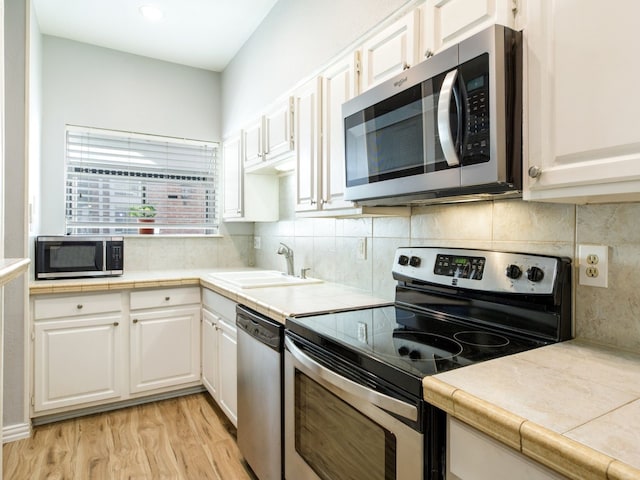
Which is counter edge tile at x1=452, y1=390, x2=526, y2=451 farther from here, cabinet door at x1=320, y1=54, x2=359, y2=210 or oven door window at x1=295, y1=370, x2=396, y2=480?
cabinet door at x1=320, y1=54, x2=359, y2=210

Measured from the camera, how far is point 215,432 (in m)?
2.37

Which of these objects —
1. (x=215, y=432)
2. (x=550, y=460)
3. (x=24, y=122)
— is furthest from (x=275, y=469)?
(x=24, y=122)

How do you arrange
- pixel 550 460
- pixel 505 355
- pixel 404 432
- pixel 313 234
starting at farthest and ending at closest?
pixel 313 234
pixel 505 355
pixel 404 432
pixel 550 460

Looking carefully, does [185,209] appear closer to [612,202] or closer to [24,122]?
[24,122]

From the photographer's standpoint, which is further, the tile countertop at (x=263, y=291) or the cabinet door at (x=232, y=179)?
the cabinet door at (x=232, y=179)

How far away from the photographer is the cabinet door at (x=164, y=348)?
8.72 ft

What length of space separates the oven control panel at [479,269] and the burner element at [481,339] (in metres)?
0.15

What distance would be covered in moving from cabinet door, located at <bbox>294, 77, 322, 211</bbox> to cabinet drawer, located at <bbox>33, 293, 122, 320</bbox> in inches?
56.5

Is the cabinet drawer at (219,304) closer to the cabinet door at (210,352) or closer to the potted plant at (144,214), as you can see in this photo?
the cabinet door at (210,352)

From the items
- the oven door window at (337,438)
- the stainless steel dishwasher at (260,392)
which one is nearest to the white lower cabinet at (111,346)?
the stainless steel dishwasher at (260,392)

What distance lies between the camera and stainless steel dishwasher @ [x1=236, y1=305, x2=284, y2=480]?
5.27 ft

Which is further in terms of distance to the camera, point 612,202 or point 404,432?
point 612,202

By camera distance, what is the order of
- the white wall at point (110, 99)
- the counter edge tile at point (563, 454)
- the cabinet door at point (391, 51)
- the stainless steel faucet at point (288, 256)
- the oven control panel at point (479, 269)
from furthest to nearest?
the white wall at point (110, 99)
the stainless steel faucet at point (288, 256)
the cabinet door at point (391, 51)
the oven control panel at point (479, 269)
the counter edge tile at point (563, 454)

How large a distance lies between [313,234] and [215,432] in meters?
1.35
